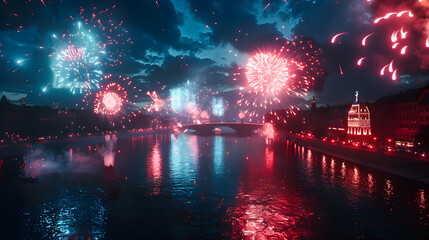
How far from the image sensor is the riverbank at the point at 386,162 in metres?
31.9

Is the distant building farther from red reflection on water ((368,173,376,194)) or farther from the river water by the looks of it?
the river water

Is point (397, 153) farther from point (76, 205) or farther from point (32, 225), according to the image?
point (32, 225)

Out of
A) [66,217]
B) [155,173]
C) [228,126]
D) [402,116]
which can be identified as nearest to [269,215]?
[66,217]

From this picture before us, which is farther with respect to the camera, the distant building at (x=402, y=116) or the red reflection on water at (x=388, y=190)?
the distant building at (x=402, y=116)

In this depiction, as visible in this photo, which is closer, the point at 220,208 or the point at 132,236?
the point at 132,236

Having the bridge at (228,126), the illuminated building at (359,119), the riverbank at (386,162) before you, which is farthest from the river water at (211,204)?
the bridge at (228,126)

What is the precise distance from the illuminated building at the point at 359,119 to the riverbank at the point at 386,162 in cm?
2577

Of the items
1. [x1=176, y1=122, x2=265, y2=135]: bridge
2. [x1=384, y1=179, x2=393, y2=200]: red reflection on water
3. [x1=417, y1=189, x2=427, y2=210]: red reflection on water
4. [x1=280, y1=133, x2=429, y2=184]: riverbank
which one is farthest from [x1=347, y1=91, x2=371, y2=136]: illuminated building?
[x1=176, y1=122, x2=265, y2=135]: bridge

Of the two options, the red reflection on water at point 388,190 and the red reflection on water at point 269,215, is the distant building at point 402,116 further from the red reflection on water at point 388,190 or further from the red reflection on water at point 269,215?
the red reflection on water at point 269,215

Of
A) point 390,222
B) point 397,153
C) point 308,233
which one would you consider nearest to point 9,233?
point 308,233

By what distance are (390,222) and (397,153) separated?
21.8 metres

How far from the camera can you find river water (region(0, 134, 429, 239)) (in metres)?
16.4

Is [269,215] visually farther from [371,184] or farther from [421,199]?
[371,184]

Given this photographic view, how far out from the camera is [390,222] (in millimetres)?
18297
